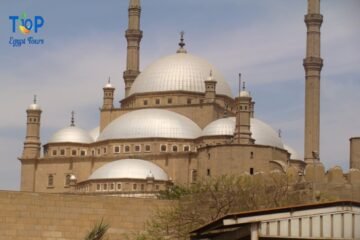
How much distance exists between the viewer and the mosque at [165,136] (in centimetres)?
4841

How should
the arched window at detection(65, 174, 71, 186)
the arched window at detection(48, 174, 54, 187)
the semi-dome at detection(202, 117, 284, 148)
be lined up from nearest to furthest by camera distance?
the semi-dome at detection(202, 117, 284, 148) < the arched window at detection(65, 174, 71, 186) < the arched window at detection(48, 174, 54, 187)

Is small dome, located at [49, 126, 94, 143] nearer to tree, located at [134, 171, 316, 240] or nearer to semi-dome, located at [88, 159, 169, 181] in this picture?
semi-dome, located at [88, 159, 169, 181]

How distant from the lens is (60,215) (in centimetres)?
2206

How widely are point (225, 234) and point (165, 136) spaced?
38278mm

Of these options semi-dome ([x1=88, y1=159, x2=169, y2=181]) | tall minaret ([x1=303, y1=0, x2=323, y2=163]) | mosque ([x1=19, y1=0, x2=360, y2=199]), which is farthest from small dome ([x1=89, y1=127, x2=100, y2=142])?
tall minaret ([x1=303, y1=0, x2=323, y2=163])

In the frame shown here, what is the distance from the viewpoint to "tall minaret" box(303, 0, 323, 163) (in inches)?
1909

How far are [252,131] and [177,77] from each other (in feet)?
19.5

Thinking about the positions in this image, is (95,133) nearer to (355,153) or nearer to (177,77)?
(177,77)

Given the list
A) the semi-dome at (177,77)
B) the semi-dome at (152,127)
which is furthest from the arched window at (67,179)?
the semi-dome at (177,77)

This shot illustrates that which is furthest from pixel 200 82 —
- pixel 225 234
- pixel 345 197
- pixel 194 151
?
pixel 225 234

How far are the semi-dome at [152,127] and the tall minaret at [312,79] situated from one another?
21.4 feet

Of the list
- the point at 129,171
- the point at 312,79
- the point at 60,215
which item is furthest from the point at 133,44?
the point at 60,215

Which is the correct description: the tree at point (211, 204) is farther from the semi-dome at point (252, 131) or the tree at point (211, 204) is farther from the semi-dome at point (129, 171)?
the semi-dome at point (252, 131)

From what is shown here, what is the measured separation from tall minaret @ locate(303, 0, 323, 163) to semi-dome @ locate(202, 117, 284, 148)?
2.83 metres
